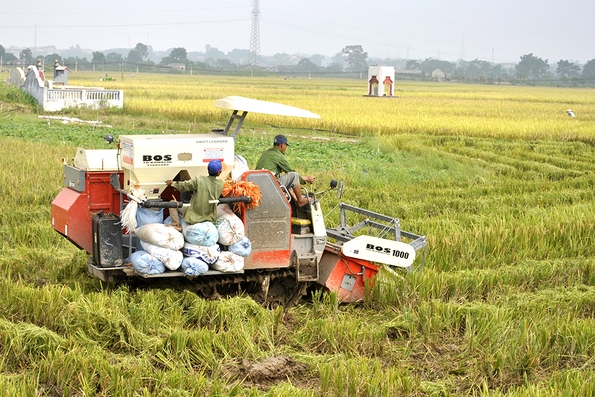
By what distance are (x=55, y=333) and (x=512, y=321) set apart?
4.15 meters

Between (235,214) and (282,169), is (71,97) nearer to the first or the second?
(282,169)

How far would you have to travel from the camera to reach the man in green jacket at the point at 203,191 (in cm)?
845

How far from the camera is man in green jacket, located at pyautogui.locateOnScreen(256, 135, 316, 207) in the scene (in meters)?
9.46

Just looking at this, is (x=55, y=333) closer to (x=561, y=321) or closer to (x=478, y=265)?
(x=561, y=321)

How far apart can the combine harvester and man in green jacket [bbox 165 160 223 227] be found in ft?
0.47

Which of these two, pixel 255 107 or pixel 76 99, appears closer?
pixel 255 107

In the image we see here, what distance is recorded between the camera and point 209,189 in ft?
27.8

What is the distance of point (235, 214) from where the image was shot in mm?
8930

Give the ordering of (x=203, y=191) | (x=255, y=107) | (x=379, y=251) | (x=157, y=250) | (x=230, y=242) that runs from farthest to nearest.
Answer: (x=379, y=251) → (x=255, y=107) → (x=230, y=242) → (x=203, y=191) → (x=157, y=250)

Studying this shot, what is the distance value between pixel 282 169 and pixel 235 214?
962mm

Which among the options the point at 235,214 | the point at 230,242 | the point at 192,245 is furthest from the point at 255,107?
the point at 192,245

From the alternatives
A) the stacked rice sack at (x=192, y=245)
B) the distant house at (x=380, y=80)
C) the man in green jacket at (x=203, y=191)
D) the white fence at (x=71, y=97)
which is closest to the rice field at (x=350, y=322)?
the stacked rice sack at (x=192, y=245)

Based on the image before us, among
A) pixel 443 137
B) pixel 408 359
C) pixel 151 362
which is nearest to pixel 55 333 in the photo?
pixel 151 362

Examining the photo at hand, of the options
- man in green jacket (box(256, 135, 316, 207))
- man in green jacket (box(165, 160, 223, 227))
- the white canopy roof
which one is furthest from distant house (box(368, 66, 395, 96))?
man in green jacket (box(165, 160, 223, 227))
